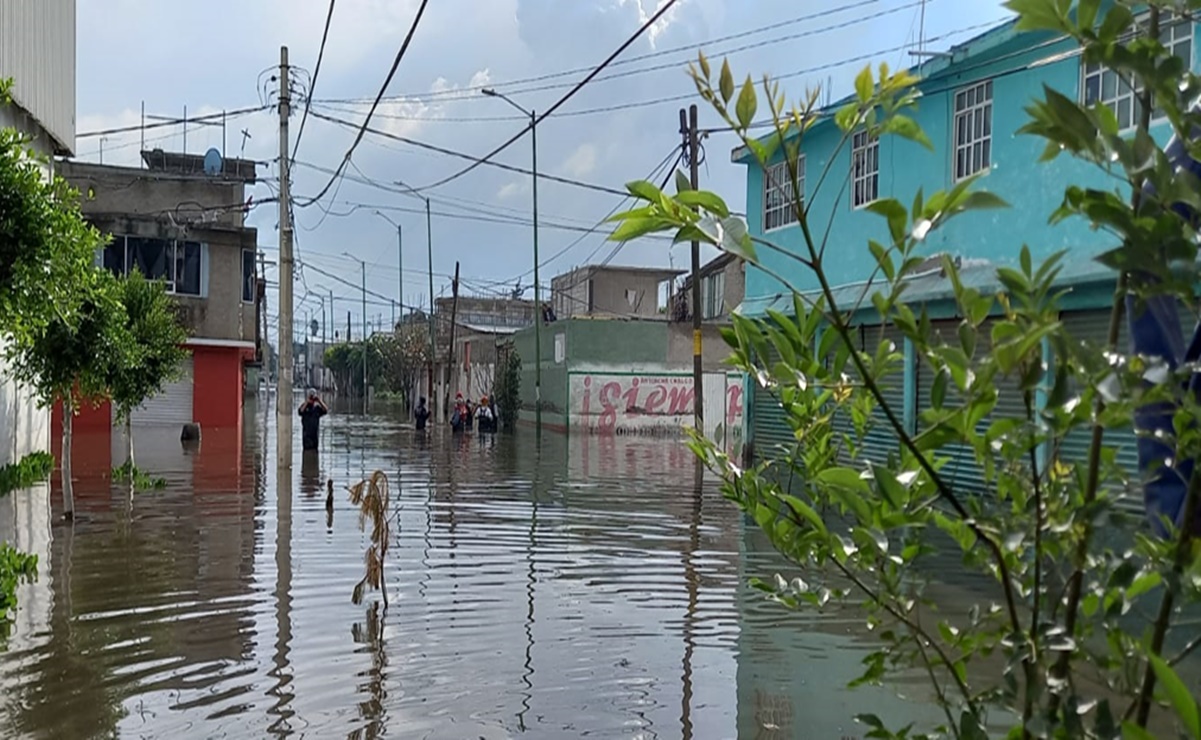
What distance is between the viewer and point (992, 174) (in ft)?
42.6

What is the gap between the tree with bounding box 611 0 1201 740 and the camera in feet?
5.54

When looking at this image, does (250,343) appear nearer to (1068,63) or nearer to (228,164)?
(228,164)

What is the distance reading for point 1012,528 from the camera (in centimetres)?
200

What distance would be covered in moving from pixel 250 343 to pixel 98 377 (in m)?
23.1

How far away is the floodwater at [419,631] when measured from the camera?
22.0ft

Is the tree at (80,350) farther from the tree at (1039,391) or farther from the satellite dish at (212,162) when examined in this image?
the satellite dish at (212,162)

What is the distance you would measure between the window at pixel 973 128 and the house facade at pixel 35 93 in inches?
537

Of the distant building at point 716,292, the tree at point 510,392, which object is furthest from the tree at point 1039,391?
the tree at point 510,392

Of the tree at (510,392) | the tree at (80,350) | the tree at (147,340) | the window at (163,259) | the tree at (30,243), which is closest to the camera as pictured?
the tree at (30,243)

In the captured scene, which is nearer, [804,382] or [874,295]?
[874,295]

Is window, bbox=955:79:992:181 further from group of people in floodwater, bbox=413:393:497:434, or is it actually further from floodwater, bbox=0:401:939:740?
group of people in floodwater, bbox=413:393:497:434

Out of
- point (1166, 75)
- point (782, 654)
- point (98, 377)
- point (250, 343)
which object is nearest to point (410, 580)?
point (782, 654)

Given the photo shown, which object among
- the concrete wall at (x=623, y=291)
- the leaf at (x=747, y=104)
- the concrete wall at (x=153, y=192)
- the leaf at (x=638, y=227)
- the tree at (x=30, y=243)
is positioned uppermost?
the concrete wall at (x=153, y=192)

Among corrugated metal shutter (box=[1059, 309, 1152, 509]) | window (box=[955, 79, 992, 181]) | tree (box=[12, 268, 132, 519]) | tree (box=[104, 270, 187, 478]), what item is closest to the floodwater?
corrugated metal shutter (box=[1059, 309, 1152, 509])
